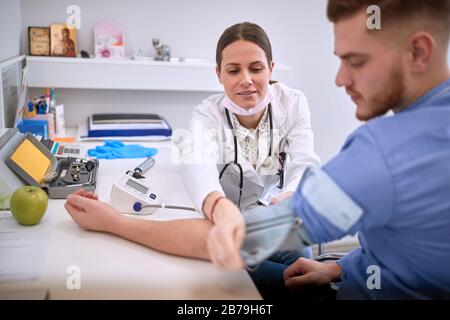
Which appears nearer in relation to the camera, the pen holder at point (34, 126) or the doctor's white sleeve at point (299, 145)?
the doctor's white sleeve at point (299, 145)

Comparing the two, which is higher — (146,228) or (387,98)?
(387,98)

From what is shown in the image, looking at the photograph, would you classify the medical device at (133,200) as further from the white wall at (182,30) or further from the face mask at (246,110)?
the white wall at (182,30)

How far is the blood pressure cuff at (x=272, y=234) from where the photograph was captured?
2.57 feet

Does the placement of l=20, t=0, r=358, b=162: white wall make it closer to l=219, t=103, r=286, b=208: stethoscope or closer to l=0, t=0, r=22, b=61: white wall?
l=0, t=0, r=22, b=61: white wall

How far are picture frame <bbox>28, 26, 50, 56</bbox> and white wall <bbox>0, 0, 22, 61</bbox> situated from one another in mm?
54

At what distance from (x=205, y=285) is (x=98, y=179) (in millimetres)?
756

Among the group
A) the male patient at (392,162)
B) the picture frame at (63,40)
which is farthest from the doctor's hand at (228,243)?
the picture frame at (63,40)

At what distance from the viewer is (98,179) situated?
4.92 feet

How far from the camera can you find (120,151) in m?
1.81

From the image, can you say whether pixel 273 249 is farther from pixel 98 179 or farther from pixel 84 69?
pixel 84 69

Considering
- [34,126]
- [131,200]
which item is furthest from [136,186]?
[34,126]

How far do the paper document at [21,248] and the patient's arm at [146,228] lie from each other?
0.09 m

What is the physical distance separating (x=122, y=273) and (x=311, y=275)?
0.46 meters

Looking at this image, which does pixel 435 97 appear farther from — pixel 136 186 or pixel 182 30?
pixel 182 30
